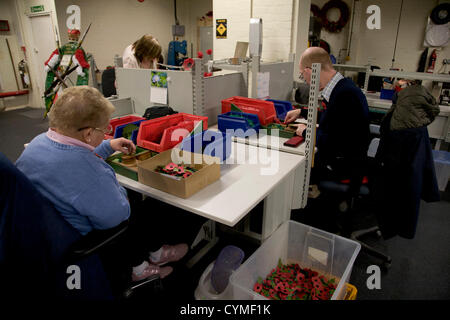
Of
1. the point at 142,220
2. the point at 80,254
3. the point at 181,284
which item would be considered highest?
the point at 80,254

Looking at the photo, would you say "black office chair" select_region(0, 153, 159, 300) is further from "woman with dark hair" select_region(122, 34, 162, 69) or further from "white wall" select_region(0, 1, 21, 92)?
"white wall" select_region(0, 1, 21, 92)

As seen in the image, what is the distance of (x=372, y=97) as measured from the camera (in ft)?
12.3

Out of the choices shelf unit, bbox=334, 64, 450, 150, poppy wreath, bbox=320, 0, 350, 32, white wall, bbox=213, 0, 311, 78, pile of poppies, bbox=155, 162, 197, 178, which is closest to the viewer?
pile of poppies, bbox=155, 162, 197, 178

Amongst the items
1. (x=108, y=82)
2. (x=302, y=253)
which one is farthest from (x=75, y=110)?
(x=108, y=82)

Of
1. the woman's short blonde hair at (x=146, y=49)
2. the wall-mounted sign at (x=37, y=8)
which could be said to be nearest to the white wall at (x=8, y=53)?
the wall-mounted sign at (x=37, y=8)

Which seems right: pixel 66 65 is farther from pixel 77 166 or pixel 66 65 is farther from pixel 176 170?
pixel 77 166

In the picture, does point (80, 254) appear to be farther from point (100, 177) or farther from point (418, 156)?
point (418, 156)

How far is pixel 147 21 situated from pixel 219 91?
5661 millimetres

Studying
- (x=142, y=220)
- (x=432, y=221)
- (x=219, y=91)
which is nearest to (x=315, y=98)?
(x=219, y=91)

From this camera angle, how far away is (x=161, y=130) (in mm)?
1887

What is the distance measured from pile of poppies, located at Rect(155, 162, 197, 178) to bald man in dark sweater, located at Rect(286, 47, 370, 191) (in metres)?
0.91

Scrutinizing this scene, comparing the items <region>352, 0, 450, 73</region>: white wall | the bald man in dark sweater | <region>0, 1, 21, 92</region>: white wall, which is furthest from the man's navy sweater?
<region>0, 1, 21, 92</region>: white wall

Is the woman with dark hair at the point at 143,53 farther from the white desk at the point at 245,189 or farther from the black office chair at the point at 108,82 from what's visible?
the white desk at the point at 245,189

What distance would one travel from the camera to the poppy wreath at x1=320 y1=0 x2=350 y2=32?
5.60 metres
